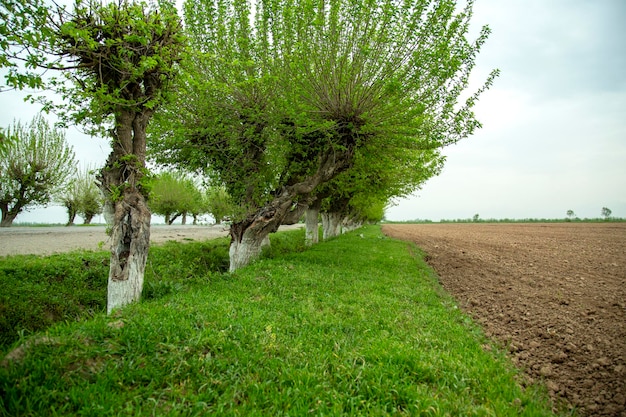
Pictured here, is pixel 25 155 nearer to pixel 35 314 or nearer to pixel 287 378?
pixel 35 314

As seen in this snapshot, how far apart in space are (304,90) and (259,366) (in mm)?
8026

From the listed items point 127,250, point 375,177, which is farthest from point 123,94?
point 375,177

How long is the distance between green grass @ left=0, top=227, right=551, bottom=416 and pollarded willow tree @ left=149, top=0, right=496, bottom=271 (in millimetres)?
5983

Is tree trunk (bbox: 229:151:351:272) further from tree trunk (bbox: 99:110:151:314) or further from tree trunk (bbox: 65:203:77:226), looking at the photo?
tree trunk (bbox: 65:203:77:226)

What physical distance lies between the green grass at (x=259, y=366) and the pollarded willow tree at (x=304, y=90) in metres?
5.98

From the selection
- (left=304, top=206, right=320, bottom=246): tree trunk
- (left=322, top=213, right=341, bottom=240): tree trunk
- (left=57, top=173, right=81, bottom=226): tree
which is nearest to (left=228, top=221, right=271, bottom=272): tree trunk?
(left=304, top=206, right=320, bottom=246): tree trunk

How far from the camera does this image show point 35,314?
7.81 metres

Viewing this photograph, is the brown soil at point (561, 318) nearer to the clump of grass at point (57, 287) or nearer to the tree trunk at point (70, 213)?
the clump of grass at point (57, 287)

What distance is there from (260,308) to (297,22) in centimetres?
798

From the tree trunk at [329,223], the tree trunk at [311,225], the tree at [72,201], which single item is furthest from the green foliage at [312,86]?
the tree at [72,201]

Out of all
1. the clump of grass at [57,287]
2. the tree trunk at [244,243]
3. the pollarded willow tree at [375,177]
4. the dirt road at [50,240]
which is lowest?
the clump of grass at [57,287]

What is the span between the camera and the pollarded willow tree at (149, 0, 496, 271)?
9.05 metres

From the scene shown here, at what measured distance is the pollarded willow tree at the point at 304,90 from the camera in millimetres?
9055

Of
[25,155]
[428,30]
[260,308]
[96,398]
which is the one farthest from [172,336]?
[25,155]
